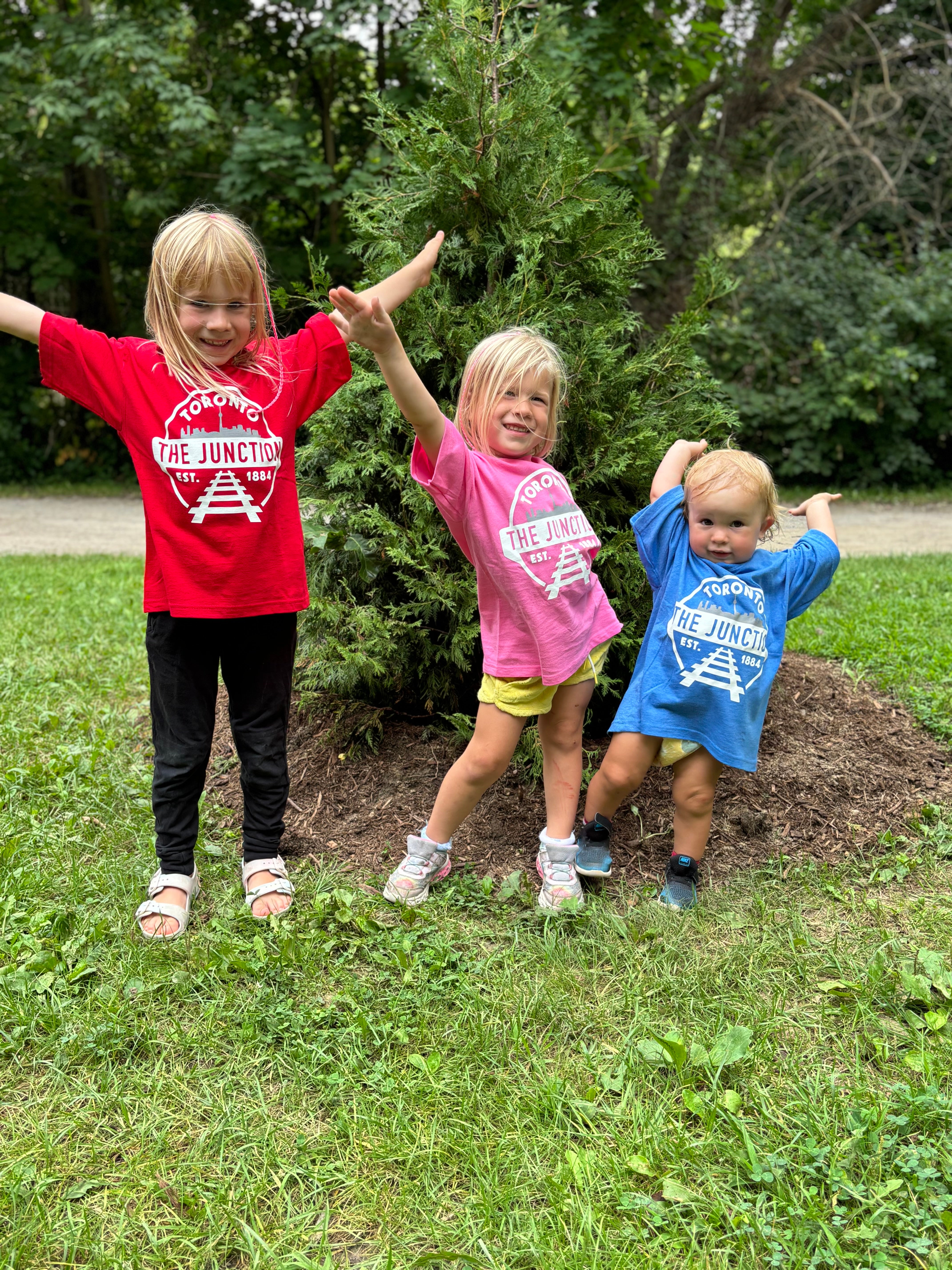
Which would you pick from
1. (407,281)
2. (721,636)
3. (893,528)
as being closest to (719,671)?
(721,636)

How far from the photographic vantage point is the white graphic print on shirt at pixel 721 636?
2.85m

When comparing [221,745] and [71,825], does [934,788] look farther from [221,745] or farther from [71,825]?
[71,825]

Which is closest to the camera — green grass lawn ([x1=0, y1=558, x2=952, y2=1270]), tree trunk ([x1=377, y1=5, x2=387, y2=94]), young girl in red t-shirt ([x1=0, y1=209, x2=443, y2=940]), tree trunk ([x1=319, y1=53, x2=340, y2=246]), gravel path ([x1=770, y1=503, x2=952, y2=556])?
green grass lawn ([x1=0, y1=558, x2=952, y2=1270])

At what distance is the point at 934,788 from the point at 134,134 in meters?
13.9

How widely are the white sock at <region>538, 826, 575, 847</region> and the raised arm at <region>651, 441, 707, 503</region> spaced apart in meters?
1.01

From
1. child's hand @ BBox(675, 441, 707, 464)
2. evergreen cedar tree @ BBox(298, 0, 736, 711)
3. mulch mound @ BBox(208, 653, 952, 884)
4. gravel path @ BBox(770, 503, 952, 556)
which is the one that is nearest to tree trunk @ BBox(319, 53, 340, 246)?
gravel path @ BBox(770, 503, 952, 556)

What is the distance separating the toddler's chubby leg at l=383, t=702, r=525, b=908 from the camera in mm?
2854

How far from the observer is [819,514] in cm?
299

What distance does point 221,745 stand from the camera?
159 inches

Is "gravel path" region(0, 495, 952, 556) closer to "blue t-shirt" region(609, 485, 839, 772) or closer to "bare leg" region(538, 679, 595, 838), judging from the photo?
"blue t-shirt" region(609, 485, 839, 772)

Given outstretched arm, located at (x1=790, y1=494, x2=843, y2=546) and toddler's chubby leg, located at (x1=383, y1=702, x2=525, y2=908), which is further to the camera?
outstretched arm, located at (x1=790, y1=494, x2=843, y2=546)

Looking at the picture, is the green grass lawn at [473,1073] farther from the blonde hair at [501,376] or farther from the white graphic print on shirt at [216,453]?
the blonde hair at [501,376]

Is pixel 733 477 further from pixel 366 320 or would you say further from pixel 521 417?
pixel 366 320

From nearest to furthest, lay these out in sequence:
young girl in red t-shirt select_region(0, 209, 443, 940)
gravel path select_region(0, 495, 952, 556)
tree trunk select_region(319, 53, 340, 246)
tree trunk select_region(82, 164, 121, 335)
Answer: young girl in red t-shirt select_region(0, 209, 443, 940)
gravel path select_region(0, 495, 952, 556)
tree trunk select_region(319, 53, 340, 246)
tree trunk select_region(82, 164, 121, 335)
